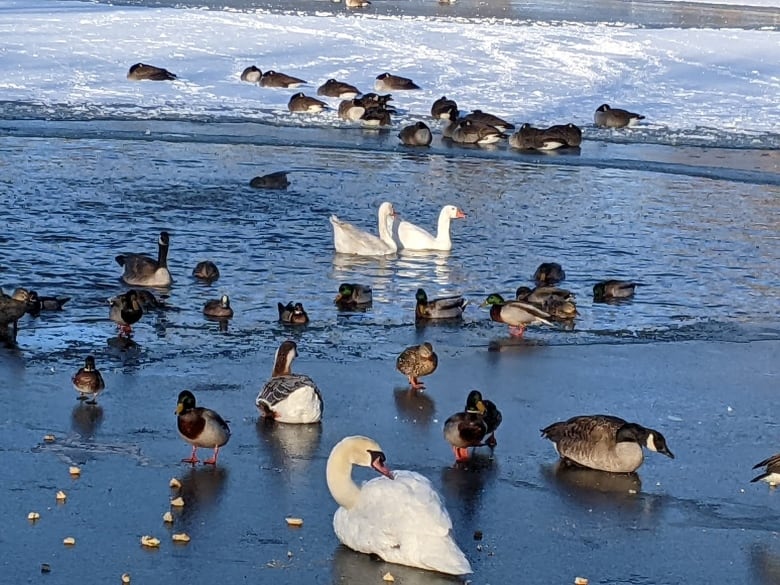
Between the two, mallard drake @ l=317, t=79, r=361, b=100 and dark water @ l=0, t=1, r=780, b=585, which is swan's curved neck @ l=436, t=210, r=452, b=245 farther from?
mallard drake @ l=317, t=79, r=361, b=100

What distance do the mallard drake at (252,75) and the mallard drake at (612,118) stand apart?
20.9ft

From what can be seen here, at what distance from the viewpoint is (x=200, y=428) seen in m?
7.49

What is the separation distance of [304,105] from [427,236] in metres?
9.96

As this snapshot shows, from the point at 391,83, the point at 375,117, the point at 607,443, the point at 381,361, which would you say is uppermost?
the point at 391,83

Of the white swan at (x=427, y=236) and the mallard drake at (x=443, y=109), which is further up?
the mallard drake at (x=443, y=109)

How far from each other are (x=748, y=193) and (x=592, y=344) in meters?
7.95

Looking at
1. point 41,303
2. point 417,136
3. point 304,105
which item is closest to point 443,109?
point 304,105

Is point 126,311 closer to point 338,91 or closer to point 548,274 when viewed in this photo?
point 548,274

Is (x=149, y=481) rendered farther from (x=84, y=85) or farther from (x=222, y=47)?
(x=222, y=47)

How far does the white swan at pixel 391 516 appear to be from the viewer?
6.19 m

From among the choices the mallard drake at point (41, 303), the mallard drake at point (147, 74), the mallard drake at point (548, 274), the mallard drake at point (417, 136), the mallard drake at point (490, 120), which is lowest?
the mallard drake at point (41, 303)

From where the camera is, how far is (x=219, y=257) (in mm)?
13133

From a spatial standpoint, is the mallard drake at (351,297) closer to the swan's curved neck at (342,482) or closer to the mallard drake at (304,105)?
the swan's curved neck at (342,482)

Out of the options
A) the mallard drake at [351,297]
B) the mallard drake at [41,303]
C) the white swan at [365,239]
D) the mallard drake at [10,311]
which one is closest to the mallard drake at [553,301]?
the mallard drake at [351,297]
